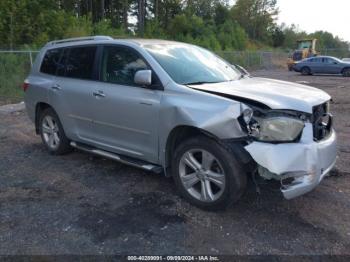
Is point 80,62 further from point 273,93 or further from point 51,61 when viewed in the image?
point 273,93

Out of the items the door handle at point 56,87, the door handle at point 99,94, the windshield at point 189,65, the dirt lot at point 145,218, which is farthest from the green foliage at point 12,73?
the windshield at point 189,65

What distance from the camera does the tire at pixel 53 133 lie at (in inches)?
253

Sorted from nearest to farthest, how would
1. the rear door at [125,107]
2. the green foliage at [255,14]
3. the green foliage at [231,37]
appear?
the rear door at [125,107] → the green foliage at [231,37] → the green foliage at [255,14]

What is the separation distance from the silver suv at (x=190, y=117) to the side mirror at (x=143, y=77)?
0.04 ft

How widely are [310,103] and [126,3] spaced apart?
47.0 meters

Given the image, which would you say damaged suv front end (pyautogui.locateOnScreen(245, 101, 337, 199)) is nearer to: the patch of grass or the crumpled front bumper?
the crumpled front bumper

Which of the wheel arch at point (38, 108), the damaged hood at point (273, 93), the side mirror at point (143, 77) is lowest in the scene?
the wheel arch at point (38, 108)

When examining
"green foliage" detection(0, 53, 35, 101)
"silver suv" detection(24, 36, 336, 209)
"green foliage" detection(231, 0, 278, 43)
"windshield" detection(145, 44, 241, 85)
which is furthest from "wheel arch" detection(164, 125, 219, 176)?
"green foliage" detection(231, 0, 278, 43)

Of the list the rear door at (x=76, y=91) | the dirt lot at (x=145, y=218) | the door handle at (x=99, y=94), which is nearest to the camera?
the dirt lot at (x=145, y=218)

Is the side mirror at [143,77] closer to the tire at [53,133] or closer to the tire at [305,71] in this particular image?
the tire at [53,133]

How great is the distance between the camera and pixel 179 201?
466cm

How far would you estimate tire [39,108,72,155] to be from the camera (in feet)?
21.1

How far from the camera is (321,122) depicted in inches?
177

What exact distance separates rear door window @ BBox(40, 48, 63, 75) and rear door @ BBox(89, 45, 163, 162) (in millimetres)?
1234
